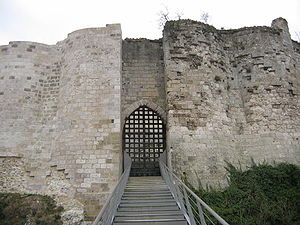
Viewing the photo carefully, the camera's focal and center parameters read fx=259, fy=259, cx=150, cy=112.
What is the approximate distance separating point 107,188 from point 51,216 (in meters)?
1.59

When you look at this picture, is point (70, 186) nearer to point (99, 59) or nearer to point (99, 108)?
point (99, 108)

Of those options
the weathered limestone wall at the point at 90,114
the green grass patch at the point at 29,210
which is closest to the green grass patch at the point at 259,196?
the weathered limestone wall at the point at 90,114

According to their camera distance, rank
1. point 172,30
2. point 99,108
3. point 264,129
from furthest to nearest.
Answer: point 172,30 → point 264,129 → point 99,108

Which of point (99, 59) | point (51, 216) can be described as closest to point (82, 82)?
point (99, 59)

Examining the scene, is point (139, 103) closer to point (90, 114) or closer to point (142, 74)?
point (142, 74)

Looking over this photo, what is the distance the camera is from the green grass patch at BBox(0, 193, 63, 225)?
258 inches

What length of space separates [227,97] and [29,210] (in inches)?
282

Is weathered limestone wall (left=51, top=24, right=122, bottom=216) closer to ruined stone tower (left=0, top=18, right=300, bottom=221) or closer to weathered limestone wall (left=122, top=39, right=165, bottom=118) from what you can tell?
ruined stone tower (left=0, top=18, right=300, bottom=221)

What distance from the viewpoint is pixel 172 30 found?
941 centimetres

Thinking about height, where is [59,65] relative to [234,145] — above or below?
above

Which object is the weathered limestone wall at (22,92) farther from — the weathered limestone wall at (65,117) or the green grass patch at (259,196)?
the green grass patch at (259,196)

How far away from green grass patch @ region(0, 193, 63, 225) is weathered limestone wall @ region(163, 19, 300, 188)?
3583mm

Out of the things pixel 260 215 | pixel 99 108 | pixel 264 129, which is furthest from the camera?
pixel 264 129

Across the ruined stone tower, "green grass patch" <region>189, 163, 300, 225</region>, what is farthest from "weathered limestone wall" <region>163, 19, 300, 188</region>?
"green grass patch" <region>189, 163, 300, 225</region>
